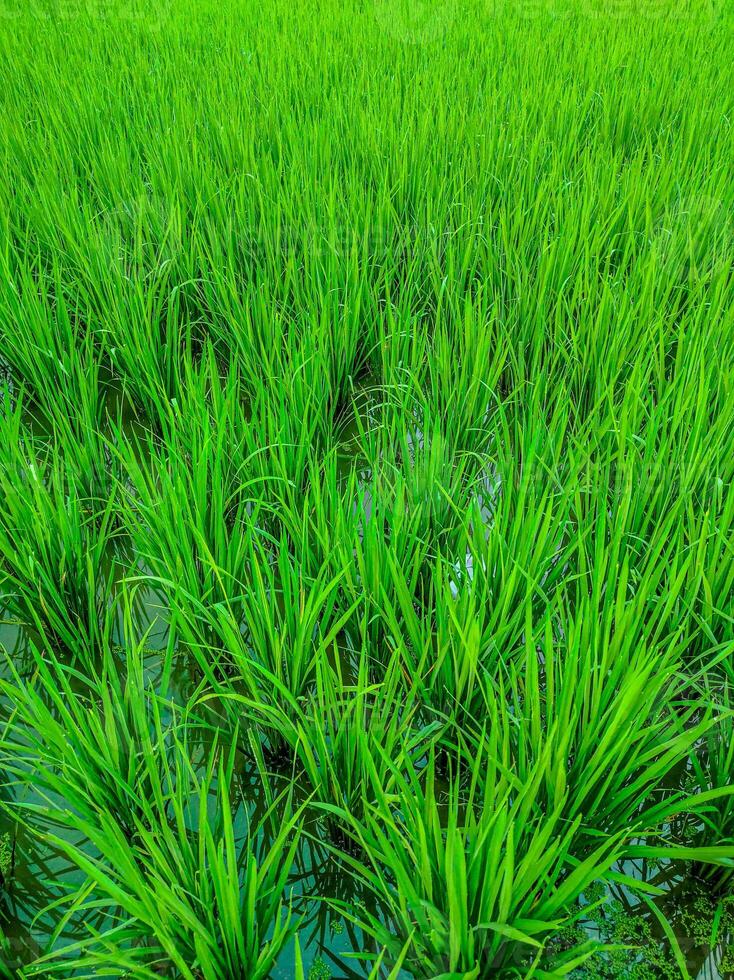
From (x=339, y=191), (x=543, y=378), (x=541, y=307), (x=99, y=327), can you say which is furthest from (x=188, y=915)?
(x=339, y=191)

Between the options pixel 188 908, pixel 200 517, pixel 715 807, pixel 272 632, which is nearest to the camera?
pixel 188 908

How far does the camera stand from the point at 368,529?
3.22 ft

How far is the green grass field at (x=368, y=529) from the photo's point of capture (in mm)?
730

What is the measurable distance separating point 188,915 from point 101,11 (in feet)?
15.9

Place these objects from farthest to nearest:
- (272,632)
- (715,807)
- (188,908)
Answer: (272,632), (715,807), (188,908)

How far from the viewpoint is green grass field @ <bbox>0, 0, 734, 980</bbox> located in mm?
730

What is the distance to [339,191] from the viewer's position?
1.91m

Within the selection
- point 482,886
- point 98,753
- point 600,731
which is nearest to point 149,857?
point 98,753

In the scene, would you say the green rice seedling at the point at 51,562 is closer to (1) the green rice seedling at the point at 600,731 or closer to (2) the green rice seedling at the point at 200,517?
(2) the green rice seedling at the point at 200,517

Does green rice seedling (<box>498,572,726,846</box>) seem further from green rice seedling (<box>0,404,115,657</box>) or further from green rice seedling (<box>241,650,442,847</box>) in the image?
green rice seedling (<box>0,404,115,657</box>)

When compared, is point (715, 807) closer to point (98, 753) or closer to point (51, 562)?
point (98, 753)

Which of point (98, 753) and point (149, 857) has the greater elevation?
point (98, 753)

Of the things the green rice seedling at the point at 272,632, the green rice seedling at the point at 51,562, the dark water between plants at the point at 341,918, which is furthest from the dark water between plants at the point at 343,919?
A: the green rice seedling at the point at 51,562

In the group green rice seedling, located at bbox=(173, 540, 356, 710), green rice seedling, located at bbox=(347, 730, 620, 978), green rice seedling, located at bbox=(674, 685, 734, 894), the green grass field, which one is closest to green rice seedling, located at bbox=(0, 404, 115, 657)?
the green grass field
